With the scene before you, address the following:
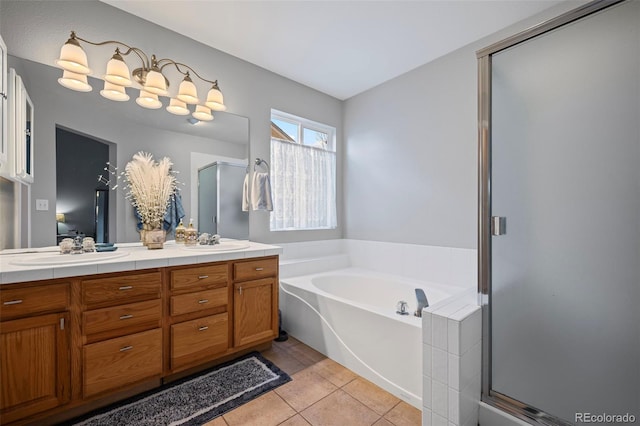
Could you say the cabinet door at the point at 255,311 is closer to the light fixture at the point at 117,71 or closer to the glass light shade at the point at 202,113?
the glass light shade at the point at 202,113

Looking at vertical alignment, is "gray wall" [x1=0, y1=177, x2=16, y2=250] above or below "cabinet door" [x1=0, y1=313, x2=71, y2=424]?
above

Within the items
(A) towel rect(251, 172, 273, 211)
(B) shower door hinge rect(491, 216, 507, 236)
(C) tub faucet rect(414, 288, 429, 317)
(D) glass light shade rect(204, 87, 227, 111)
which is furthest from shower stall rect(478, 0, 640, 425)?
(D) glass light shade rect(204, 87, 227, 111)

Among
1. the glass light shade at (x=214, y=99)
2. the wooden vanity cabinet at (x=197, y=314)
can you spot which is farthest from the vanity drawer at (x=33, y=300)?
the glass light shade at (x=214, y=99)

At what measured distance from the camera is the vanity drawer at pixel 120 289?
143 cm

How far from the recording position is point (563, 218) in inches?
58.9

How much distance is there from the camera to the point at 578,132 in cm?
148

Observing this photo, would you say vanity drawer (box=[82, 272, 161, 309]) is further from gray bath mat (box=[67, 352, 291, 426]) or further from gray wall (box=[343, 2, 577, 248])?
gray wall (box=[343, 2, 577, 248])

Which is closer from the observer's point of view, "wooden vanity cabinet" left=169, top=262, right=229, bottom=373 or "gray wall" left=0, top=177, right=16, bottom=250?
"gray wall" left=0, top=177, right=16, bottom=250

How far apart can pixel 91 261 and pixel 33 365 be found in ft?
1.66

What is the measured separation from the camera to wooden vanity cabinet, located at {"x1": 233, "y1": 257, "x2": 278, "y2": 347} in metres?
2.00

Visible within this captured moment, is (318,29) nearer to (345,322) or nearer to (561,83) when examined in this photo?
(561,83)

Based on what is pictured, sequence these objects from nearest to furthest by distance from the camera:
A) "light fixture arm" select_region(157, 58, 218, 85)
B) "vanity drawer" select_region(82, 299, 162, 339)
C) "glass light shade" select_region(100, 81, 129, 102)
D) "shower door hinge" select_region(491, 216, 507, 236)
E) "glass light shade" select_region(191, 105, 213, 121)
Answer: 1. "vanity drawer" select_region(82, 299, 162, 339)
2. "shower door hinge" select_region(491, 216, 507, 236)
3. "glass light shade" select_region(100, 81, 129, 102)
4. "light fixture arm" select_region(157, 58, 218, 85)
5. "glass light shade" select_region(191, 105, 213, 121)

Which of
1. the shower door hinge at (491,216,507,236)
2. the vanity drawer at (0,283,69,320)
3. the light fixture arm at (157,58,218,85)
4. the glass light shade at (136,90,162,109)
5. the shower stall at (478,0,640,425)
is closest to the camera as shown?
the vanity drawer at (0,283,69,320)

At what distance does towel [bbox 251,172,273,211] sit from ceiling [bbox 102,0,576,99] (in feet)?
3.73
